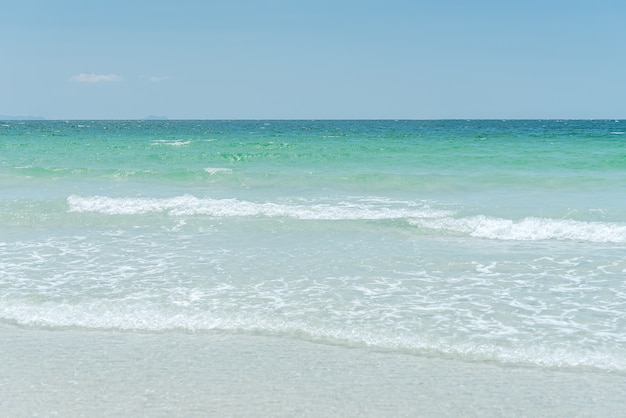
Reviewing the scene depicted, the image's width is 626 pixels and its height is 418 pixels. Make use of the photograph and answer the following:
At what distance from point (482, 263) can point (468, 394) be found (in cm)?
569

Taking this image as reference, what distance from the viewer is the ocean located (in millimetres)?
6277

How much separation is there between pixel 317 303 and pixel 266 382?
2773 mm

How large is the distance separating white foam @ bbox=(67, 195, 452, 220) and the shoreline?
367 inches

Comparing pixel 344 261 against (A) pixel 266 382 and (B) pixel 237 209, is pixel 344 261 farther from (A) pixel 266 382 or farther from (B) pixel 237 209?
(B) pixel 237 209

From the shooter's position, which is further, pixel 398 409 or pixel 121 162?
pixel 121 162

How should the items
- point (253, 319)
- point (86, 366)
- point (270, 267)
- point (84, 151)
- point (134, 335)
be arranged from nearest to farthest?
1. point (86, 366)
2. point (134, 335)
3. point (253, 319)
4. point (270, 267)
5. point (84, 151)

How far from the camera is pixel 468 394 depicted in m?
6.20

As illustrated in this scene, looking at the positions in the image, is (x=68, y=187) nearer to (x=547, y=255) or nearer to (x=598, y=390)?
(x=547, y=255)

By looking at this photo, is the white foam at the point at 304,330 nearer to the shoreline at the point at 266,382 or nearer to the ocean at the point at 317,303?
the ocean at the point at 317,303

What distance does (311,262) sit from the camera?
38.4 ft

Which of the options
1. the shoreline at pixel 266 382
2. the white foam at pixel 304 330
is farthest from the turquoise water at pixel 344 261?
the shoreline at pixel 266 382

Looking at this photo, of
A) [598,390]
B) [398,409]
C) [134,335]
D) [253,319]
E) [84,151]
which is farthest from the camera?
[84,151]

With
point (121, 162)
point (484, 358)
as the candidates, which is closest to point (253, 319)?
point (484, 358)

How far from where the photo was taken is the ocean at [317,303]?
6277 millimetres
